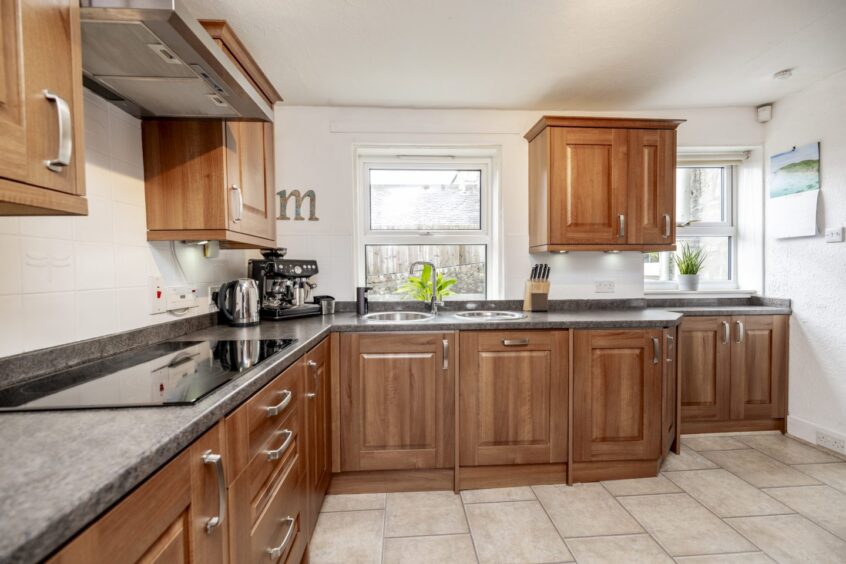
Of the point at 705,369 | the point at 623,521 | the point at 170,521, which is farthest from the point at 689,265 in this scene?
the point at 170,521

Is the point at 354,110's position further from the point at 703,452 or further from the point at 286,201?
the point at 703,452

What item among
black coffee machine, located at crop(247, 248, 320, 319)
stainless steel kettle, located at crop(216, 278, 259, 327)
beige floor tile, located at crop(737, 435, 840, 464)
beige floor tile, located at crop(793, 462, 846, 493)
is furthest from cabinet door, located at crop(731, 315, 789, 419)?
stainless steel kettle, located at crop(216, 278, 259, 327)

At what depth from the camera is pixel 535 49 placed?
1953 millimetres

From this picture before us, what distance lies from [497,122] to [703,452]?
99.4 inches

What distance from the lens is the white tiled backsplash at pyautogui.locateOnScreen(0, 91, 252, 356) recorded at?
1.01 m

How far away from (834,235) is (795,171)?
0.51m

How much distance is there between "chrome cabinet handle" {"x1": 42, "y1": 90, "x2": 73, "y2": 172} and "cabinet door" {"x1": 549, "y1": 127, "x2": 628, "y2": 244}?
7.25ft

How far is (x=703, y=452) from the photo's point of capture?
7.89 feet

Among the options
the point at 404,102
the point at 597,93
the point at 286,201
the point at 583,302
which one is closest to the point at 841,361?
the point at 583,302

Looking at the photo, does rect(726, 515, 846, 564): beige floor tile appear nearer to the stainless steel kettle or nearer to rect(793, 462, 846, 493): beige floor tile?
rect(793, 462, 846, 493): beige floor tile

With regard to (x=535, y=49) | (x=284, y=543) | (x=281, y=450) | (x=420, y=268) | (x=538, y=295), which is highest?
(x=535, y=49)

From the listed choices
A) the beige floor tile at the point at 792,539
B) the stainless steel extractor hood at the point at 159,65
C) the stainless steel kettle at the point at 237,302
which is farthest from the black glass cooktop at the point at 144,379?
the beige floor tile at the point at 792,539

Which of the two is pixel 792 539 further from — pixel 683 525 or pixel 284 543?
pixel 284 543

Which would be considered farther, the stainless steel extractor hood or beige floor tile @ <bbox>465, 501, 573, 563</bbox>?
beige floor tile @ <bbox>465, 501, 573, 563</bbox>
